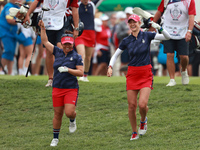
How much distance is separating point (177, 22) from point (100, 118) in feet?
10.6

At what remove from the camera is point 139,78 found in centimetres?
785

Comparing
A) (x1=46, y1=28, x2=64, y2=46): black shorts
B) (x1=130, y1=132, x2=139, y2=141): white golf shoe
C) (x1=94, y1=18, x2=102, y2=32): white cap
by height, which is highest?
(x1=46, y1=28, x2=64, y2=46): black shorts

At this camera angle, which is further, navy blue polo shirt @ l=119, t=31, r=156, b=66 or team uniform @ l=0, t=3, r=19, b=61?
team uniform @ l=0, t=3, r=19, b=61

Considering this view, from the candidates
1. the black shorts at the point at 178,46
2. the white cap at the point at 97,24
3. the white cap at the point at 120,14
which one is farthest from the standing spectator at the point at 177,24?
the white cap at the point at 120,14

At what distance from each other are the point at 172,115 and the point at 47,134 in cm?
233

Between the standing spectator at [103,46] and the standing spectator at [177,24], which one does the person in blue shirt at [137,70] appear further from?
the standing spectator at [103,46]

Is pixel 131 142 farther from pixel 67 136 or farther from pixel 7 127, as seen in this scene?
pixel 7 127

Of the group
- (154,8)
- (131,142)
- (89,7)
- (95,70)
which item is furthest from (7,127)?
(154,8)

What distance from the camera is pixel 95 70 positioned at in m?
16.8

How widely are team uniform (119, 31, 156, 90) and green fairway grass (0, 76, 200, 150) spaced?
2.89 ft

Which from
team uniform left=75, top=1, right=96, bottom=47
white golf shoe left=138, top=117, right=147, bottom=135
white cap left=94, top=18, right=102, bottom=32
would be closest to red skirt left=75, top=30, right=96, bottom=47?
team uniform left=75, top=1, right=96, bottom=47

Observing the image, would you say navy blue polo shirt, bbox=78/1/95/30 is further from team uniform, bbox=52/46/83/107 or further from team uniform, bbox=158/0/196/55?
team uniform, bbox=52/46/83/107

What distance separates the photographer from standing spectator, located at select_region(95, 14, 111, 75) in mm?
15920

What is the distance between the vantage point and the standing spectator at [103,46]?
1592 cm
